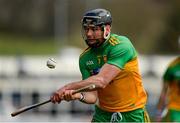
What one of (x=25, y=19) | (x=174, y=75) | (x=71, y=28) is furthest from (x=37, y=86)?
(x=25, y=19)

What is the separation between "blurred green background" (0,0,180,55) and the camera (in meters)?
52.9

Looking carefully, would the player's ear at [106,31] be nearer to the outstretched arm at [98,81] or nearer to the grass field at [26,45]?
the outstretched arm at [98,81]

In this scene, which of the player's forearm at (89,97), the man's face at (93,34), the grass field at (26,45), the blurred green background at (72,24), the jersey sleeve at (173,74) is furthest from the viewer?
the grass field at (26,45)

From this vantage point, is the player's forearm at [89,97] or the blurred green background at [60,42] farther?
the blurred green background at [60,42]

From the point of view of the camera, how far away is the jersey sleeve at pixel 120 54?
9.58 metres

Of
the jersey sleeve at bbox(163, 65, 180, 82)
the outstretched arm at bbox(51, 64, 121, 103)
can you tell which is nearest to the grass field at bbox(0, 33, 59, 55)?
the jersey sleeve at bbox(163, 65, 180, 82)

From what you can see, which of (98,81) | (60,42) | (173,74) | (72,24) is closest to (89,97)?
(98,81)

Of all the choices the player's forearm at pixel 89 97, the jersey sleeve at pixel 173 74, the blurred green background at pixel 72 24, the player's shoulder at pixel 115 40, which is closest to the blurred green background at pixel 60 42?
the blurred green background at pixel 72 24

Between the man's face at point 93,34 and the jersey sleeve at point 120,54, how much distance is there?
0.19m

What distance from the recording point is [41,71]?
33.0 meters

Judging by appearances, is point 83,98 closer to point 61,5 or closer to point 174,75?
point 174,75

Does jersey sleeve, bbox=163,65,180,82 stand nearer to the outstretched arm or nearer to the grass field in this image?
the outstretched arm

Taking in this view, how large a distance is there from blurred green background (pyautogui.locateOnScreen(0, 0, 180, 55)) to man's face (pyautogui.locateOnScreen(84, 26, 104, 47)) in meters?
37.3

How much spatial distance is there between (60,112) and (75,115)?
0.74 meters
